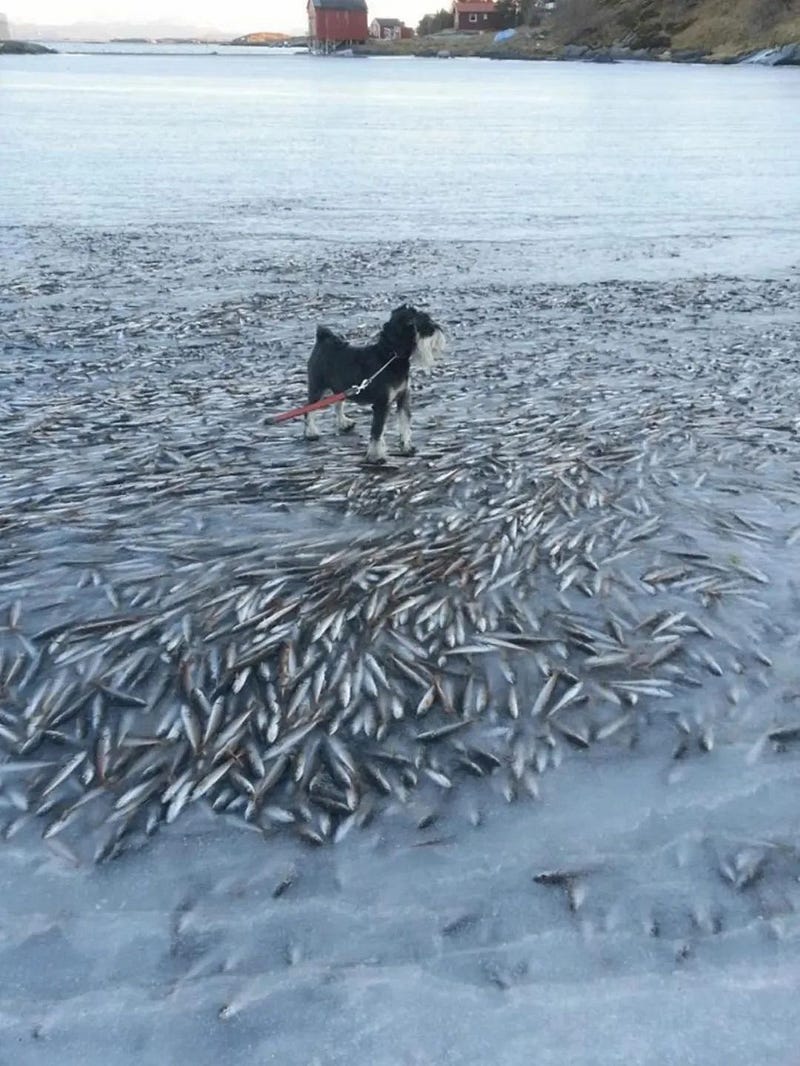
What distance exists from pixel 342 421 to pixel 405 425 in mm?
1198

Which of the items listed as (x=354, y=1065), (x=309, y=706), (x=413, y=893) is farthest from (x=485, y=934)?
(x=309, y=706)

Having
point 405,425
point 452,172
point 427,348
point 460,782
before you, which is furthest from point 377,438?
point 452,172

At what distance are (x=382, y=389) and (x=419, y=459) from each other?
47.4 inches

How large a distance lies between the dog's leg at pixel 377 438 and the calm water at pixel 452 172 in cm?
1246

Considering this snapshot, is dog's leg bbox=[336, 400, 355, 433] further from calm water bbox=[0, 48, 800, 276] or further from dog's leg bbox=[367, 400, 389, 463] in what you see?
calm water bbox=[0, 48, 800, 276]

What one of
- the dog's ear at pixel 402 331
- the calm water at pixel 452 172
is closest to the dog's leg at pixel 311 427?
the dog's ear at pixel 402 331

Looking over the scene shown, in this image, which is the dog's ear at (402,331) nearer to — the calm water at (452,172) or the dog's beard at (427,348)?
the dog's beard at (427,348)

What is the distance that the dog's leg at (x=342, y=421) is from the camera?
454 inches

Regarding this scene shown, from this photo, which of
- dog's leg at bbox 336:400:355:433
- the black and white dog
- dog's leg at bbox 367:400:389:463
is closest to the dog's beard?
the black and white dog

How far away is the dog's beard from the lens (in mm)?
9320

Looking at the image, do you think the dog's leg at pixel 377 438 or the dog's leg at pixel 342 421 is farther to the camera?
the dog's leg at pixel 342 421

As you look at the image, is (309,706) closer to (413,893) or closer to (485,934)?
(413,893)

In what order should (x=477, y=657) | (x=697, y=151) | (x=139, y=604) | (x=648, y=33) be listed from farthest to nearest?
(x=648, y=33) → (x=697, y=151) → (x=139, y=604) → (x=477, y=657)

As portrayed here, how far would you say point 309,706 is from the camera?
649 cm
